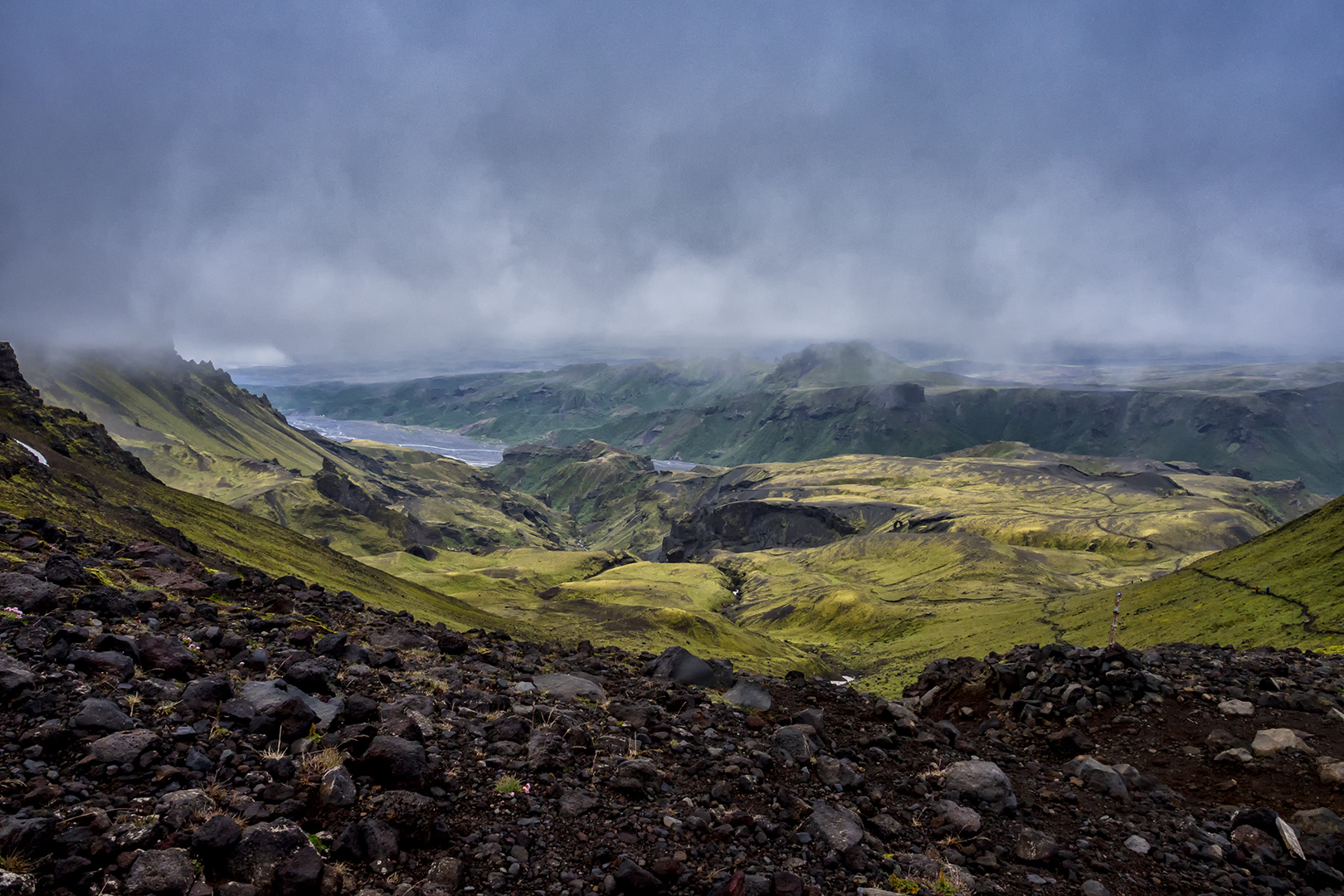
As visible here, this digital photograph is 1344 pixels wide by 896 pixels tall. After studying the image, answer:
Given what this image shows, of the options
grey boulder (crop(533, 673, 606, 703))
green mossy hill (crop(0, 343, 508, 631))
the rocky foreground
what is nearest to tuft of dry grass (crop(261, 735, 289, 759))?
the rocky foreground

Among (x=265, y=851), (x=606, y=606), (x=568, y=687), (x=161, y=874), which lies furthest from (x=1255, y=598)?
(x=606, y=606)

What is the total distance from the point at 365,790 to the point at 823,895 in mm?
6347

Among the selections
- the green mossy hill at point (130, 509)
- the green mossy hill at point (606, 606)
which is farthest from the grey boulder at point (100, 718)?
the green mossy hill at point (606, 606)

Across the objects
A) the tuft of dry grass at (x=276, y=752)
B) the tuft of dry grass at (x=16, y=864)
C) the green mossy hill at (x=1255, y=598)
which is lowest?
the green mossy hill at (x=1255, y=598)

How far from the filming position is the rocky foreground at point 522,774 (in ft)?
23.2

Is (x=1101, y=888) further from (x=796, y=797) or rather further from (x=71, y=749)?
(x=71, y=749)

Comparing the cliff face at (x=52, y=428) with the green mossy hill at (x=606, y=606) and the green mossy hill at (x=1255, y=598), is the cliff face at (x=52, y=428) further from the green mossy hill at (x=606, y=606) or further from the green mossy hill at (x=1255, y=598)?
the green mossy hill at (x=1255, y=598)

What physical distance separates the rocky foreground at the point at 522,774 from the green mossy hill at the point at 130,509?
18.8m

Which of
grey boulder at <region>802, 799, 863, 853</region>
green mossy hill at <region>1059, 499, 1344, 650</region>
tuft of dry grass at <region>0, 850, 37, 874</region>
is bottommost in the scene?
green mossy hill at <region>1059, 499, 1344, 650</region>

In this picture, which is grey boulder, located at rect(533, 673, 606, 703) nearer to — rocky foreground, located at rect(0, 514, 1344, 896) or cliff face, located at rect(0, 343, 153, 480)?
rocky foreground, located at rect(0, 514, 1344, 896)

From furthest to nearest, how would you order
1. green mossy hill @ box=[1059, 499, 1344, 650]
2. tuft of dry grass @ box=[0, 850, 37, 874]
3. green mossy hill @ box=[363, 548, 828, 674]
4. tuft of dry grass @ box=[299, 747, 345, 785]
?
green mossy hill @ box=[363, 548, 828, 674] → green mossy hill @ box=[1059, 499, 1344, 650] → tuft of dry grass @ box=[299, 747, 345, 785] → tuft of dry grass @ box=[0, 850, 37, 874]

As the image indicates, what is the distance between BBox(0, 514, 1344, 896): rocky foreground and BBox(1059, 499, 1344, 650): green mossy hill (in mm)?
39748

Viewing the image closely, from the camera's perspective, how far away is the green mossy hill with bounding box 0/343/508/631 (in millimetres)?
32688

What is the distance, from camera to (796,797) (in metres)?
10.6
